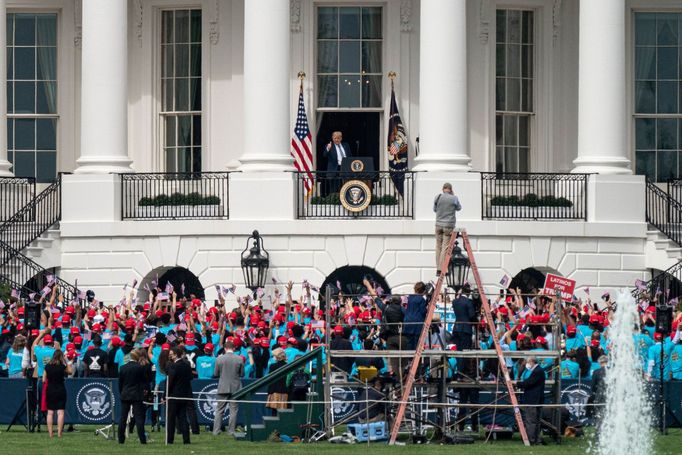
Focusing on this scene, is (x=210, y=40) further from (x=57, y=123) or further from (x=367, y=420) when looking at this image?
(x=367, y=420)

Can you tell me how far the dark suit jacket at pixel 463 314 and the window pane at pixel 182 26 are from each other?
746 inches

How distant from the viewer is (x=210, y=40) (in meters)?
57.5

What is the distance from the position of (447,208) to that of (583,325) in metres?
7.27

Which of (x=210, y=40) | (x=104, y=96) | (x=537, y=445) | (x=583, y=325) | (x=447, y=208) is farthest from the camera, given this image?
(x=210, y=40)

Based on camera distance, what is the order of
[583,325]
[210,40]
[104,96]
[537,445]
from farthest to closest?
[210,40] → [104,96] → [583,325] → [537,445]

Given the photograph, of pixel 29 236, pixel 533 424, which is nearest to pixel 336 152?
pixel 29 236

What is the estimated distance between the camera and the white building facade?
53031mm

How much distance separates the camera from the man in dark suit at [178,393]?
38.4 meters

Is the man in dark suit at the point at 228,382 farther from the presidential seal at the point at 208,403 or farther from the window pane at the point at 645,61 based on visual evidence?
the window pane at the point at 645,61

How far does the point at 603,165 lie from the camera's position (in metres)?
53.6

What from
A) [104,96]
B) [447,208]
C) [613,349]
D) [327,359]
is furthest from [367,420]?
[104,96]

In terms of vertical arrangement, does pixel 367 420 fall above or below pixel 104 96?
below

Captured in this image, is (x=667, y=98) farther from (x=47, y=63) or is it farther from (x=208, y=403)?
(x=208, y=403)

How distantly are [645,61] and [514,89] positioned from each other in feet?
10.9
